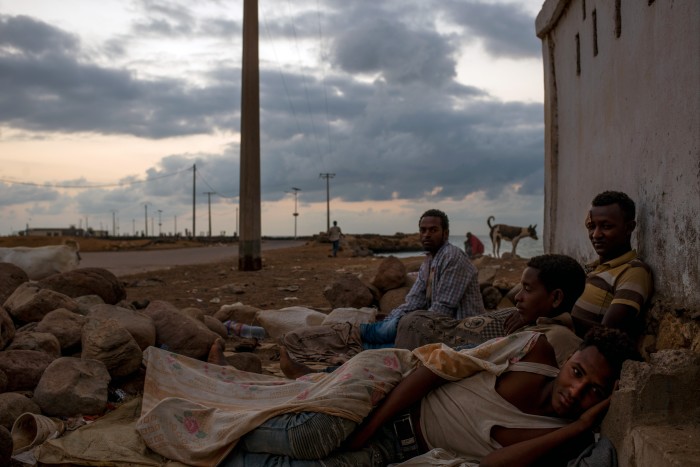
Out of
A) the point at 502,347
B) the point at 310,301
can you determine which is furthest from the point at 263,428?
the point at 310,301

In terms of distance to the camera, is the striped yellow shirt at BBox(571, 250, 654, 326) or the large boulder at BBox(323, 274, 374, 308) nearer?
the striped yellow shirt at BBox(571, 250, 654, 326)

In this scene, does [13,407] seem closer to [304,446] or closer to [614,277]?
[304,446]

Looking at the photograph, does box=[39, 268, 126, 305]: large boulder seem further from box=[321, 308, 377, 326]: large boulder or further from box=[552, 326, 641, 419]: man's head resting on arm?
box=[552, 326, 641, 419]: man's head resting on arm

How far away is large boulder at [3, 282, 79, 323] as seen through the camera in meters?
6.45

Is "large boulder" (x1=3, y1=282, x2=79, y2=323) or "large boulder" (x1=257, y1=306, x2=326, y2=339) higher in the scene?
"large boulder" (x1=3, y1=282, x2=79, y2=323)

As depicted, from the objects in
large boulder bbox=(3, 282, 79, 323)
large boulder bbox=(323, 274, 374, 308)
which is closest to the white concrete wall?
large boulder bbox=(323, 274, 374, 308)

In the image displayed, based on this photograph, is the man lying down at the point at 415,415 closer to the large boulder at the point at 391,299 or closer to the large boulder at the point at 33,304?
the large boulder at the point at 33,304

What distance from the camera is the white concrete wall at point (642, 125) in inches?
151

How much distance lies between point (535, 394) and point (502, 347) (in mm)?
277

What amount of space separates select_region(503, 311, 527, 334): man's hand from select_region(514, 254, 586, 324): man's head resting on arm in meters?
0.71

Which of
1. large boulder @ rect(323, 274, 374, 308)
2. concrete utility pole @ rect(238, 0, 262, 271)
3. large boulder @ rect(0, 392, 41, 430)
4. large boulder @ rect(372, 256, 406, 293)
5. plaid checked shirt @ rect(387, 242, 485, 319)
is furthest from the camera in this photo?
concrete utility pole @ rect(238, 0, 262, 271)

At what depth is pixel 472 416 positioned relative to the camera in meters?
3.25

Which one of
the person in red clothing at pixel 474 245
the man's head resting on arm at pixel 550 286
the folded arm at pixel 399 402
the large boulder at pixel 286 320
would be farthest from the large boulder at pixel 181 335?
the person in red clothing at pixel 474 245

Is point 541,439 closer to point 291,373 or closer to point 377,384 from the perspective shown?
point 377,384
